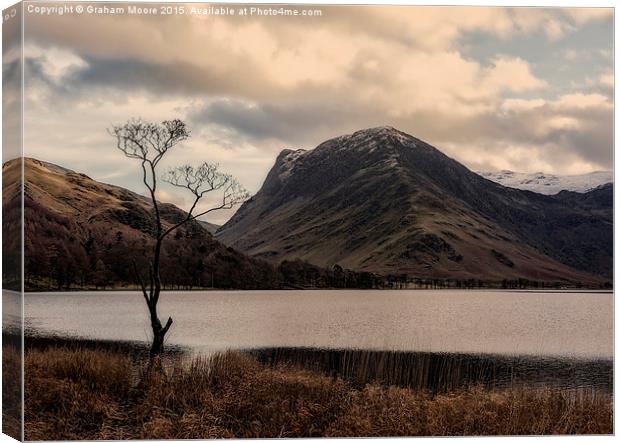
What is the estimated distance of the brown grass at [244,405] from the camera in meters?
17.2

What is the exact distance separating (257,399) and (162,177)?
467 centimetres

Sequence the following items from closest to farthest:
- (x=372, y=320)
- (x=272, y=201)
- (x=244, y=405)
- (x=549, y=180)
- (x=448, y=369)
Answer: (x=244, y=405) → (x=448, y=369) → (x=549, y=180) → (x=272, y=201) → (x=372, y=320)

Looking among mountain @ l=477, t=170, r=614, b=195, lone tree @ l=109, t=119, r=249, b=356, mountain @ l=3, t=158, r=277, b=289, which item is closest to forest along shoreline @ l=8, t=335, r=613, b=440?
lone tree @ l=109, t=119, r=249, b=356

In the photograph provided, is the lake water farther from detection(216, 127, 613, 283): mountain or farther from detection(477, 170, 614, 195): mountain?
detection(477, 170, 614, 195): mountain

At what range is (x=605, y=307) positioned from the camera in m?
20.1

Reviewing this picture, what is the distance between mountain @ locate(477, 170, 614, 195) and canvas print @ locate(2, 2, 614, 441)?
0.20ft

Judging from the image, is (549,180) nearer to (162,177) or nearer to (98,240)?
(162,177)

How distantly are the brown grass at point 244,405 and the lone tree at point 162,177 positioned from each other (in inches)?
50.2

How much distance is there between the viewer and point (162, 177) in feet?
61.6

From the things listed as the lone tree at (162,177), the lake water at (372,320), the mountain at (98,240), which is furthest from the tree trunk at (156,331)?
the mountain at (98,240)

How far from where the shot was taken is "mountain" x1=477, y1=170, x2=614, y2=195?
65.3 feet

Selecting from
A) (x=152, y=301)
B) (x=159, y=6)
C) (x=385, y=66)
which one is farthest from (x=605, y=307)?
(x=159, y=6)

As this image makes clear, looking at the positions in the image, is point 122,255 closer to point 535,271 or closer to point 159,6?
point 159,6

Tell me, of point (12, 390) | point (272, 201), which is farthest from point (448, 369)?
point (12, 390)
